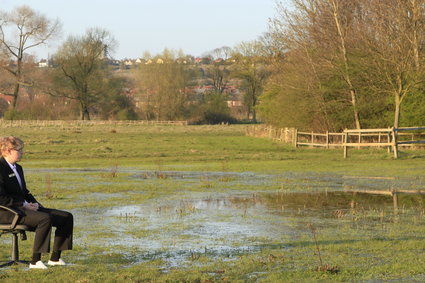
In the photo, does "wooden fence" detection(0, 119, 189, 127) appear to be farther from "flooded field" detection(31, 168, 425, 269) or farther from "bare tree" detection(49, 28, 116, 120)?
"flooded field" detection(31, 168, 425, 269)

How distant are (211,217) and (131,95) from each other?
109m

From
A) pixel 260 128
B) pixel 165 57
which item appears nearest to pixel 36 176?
pixel 260 128

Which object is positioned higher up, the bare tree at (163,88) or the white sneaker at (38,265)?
the bare tree at (163,88)

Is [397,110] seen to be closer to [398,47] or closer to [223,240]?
[398,47]

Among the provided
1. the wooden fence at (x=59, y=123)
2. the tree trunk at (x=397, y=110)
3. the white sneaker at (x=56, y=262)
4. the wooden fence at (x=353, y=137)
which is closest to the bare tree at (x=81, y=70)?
the wooden fence at (x=59, y=123)

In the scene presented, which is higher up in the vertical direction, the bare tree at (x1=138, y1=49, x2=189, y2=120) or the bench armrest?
the bare tree at (x1=138, y1=49, x2=189, y2=120)

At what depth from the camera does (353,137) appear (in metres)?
48.6

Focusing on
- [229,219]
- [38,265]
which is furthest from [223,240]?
[38,265]

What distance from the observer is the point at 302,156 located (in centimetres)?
3894

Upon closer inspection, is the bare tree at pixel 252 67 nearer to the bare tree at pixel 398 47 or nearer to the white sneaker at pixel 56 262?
the bare tree at pixel 398 47

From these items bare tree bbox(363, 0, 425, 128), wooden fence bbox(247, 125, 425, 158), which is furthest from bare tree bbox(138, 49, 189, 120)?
bare tree bbox(363, 0, 425, 128)

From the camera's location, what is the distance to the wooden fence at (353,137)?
36.0 m

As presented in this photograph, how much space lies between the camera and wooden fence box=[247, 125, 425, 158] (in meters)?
36.0

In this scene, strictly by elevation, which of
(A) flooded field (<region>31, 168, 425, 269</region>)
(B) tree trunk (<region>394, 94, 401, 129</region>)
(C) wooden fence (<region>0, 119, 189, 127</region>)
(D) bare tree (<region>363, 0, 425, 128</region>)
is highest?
(D) bare tree (<region>363, 0, 425, 128</region>)
